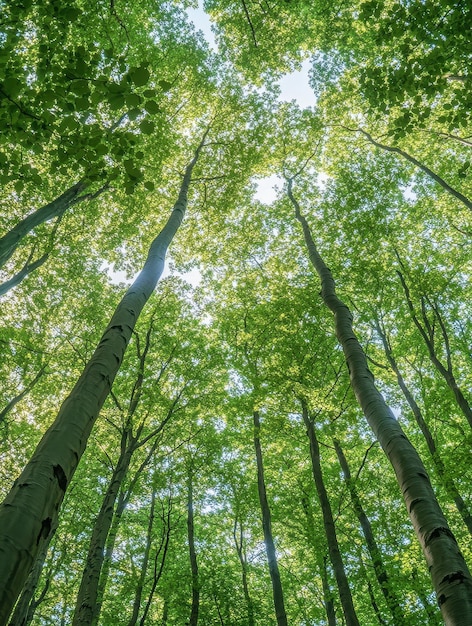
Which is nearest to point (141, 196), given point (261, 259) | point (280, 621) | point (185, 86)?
point (185, 86)

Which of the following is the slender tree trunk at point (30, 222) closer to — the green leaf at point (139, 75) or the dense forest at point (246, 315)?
the dense forest at point (246, 315)

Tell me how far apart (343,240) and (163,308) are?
23.8ft

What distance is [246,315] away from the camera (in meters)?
14.4

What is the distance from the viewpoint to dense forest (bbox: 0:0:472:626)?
32.8ft

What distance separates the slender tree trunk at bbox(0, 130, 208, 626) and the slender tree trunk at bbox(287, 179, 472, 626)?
9.00 ft

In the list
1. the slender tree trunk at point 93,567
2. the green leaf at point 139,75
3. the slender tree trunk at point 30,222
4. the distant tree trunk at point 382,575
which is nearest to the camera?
the green leaf at point 139,75

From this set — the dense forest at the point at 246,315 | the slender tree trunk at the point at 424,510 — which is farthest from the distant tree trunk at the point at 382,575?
the slender tree trunk at the point at 424,510

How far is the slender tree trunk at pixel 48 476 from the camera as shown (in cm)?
181

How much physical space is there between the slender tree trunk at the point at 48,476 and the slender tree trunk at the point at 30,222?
516 cm

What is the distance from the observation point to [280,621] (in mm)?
8922

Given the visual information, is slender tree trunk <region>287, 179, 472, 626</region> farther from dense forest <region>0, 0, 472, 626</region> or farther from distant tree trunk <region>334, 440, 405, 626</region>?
distant tree trunk <region>334, 440, 405, 626</region>

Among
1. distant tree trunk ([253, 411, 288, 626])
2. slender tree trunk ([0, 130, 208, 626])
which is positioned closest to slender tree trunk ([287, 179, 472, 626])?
slender tree trunk ([0, 130, 208, 626])

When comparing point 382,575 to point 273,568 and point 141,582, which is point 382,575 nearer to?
point 273,568

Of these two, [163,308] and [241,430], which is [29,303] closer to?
[163,308]
